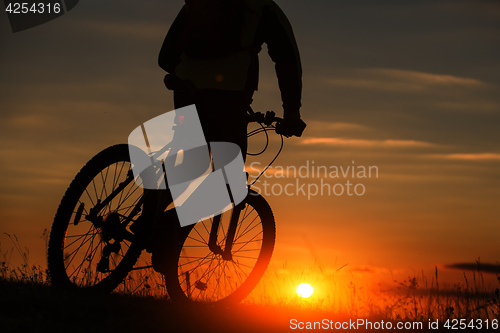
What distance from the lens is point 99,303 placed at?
187 inches

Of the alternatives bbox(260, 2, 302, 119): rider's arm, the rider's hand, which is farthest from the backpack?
the rider's hand

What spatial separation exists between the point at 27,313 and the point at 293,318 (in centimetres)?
219

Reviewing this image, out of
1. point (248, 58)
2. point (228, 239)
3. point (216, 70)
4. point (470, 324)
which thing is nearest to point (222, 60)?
point (216, 70)

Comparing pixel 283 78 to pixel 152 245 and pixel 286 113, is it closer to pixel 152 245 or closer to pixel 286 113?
pixel 286 113

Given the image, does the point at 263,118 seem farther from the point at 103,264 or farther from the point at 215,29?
the point at 103,264

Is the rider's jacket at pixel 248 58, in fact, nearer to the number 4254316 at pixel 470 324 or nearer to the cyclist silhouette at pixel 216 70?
the cyclist silhouette at pixel 216 70

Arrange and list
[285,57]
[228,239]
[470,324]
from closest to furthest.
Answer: [285,57] → [228,239] → [470,324]

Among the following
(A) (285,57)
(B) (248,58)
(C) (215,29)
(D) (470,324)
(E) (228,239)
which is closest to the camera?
(C) (215,29)

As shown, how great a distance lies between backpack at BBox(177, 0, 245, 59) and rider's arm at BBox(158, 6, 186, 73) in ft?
1.60

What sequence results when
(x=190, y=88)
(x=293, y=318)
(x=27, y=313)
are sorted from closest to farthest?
(x=27, y=313), (x=190, y=88), (x=293, y=318)

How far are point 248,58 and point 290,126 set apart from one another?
759 millimetres

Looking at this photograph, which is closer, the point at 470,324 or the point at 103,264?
the point at 103,264

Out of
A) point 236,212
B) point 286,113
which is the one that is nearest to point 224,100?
point 286,113

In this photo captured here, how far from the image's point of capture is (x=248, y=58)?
5223 millimetres
